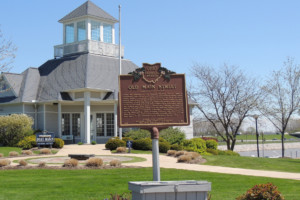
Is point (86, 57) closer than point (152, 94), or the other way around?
point (152, 94)

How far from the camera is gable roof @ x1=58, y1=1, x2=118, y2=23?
36.3 m

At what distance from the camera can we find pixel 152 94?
936cm

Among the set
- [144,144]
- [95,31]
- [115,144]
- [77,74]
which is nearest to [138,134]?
[144,144]

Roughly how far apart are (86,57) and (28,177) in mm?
21813

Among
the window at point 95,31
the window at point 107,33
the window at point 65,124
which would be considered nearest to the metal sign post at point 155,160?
the window at point 65,124

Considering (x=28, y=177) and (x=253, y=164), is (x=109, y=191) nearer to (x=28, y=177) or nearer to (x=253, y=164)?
(x=28, y=177)

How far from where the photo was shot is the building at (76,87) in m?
31.5

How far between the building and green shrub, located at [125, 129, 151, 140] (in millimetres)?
2126

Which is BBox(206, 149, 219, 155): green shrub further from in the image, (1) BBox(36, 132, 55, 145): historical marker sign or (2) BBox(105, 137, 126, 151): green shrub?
(1) BBox(36, 132, 55, 145): historical marker sign

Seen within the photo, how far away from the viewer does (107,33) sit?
37.6 meters

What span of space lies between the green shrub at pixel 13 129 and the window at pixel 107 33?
38.9 ft

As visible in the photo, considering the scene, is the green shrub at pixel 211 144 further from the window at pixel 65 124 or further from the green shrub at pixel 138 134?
the window at pixel 65 124

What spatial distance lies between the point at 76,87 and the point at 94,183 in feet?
64.0

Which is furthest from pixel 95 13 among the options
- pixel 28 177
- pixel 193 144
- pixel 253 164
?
pixel 28 177
